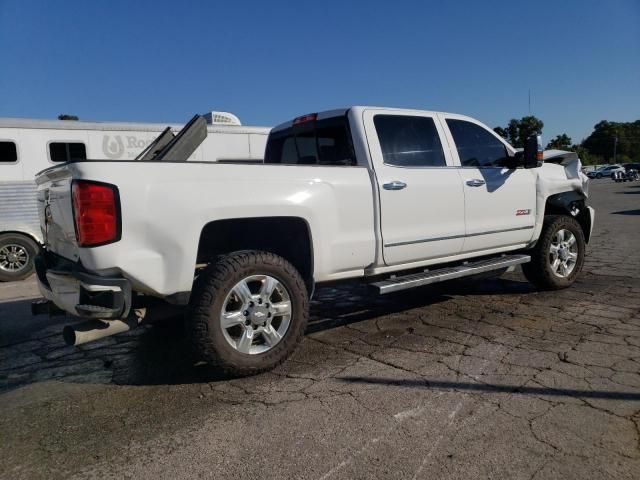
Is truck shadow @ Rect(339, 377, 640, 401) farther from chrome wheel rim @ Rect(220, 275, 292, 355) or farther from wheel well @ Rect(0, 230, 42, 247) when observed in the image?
wheel well @ Rect(0, 230, 42, 247)

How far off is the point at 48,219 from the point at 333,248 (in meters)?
2.18

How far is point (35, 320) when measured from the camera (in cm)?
563

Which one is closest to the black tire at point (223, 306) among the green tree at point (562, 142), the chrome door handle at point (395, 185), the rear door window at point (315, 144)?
the chrome door handle at point (395, 185)

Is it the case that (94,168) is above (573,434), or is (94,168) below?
above

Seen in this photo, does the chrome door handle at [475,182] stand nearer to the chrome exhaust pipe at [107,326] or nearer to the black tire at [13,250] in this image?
the chrome exhaust pipe at [107,326]

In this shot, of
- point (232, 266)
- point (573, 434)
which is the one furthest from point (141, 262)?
point (573, 434)

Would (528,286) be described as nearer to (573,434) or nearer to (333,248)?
(333,248)

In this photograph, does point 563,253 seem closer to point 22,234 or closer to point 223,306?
point 223,306

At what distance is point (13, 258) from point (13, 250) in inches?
5.9

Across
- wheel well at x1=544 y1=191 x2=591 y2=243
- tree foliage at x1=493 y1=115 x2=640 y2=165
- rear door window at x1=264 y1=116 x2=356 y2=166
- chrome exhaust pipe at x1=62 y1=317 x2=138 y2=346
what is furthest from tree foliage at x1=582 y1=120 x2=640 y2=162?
chrome exhaust pipe at x1=62 y1=317 x2=138 y2=346

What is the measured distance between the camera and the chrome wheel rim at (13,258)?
8.55 m

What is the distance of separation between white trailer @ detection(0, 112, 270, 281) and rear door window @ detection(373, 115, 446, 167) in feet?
13.6

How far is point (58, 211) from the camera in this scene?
11.1ft

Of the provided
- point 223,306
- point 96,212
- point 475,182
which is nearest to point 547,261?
Answer: point 475,182
